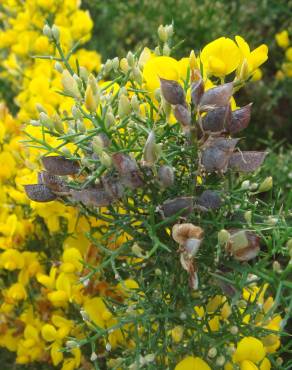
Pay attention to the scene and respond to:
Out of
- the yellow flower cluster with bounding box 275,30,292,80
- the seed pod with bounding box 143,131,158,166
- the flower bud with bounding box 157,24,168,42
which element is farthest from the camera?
the yellow flower cluster with bounding box 275,30,292,80

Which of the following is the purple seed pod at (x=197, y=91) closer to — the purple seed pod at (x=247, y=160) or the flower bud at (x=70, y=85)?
the purple seed pod at (x=247, y=160)

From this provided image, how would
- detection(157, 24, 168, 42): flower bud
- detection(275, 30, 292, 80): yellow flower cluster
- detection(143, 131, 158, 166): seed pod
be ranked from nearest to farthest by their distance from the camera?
detection(143, 131, 158, 166): seed pod < detection(157, 24, 168, 42): flower bud < detection(275, 30, 292, 80): yellow flower cluster

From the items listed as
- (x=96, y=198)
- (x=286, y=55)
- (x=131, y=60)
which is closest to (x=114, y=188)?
(x=96, y=198)

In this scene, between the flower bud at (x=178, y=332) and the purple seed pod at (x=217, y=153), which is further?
the flower bud at (x=178, y=332)

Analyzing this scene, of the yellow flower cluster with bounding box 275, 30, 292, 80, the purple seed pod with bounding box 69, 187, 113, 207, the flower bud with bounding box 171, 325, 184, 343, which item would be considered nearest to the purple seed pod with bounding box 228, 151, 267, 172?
the purple seed pod with bounding box 69, 187, 113, 207

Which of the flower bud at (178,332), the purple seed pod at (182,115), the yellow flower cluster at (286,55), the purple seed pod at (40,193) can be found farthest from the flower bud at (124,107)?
the yellow flower cluster at (286,55)

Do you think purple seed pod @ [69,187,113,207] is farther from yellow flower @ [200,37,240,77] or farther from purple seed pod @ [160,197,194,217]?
yellow flower @ [200,37,240,77]

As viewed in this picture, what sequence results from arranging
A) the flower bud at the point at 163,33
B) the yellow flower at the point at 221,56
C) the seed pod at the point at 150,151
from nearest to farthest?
the seed pod at the point at 150,151, the yellow flower at the point at 221,56, the flower bud at the point at 163,33

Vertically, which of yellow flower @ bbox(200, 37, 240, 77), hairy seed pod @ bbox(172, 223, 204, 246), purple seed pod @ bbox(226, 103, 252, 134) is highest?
yellow flower @ bbox(200, 37, 240, 77)
